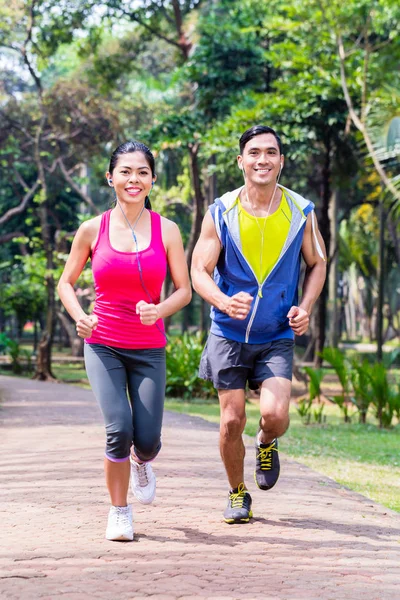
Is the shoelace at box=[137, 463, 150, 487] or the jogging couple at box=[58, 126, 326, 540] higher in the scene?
the jogging couple at box=[58, 126, 326, 540]

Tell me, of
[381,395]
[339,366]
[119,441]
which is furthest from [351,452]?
[119,441]

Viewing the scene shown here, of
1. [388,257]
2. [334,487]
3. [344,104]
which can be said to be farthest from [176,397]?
[388,257]

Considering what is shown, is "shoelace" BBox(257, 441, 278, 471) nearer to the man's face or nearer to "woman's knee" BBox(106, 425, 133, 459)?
"woman's knee" BBox(106, 425, 133, 459)

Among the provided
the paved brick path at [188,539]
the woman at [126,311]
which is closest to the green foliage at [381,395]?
the paved brick path at [188,539]

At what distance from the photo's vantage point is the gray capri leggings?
5.05m

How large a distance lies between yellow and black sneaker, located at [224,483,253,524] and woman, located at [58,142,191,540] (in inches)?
26.3

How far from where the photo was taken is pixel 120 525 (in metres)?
5.08

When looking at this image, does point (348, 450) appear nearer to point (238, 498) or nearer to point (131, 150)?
point (238, 498)

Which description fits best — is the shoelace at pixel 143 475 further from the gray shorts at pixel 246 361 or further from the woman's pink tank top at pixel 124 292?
the woman's pink tank top at pixel 124 292

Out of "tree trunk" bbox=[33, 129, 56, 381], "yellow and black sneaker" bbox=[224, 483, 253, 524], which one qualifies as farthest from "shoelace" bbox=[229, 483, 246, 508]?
"tree trunk" bbox=[33, 129, 56, 381]

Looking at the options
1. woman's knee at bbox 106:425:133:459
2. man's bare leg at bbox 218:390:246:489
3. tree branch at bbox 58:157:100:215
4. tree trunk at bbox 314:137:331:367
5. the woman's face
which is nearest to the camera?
woman's knee at bbox 106:425:133:459

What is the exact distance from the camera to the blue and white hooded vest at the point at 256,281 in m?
5.43

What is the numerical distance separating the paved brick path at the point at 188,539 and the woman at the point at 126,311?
425 millimetres

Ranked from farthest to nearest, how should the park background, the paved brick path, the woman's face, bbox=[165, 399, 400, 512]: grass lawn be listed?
the park background, bbox=[165, 399, 400, 512]: grass lawn, the woman's face, the paved brick path
